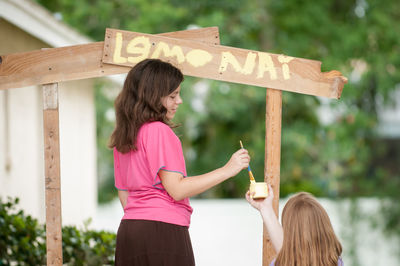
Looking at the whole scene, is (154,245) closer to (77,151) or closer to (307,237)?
(307,237)

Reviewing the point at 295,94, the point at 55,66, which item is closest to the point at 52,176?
the point at 55,66

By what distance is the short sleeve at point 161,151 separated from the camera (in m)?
2.10

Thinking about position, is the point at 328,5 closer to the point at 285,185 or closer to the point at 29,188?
the point at 285,185

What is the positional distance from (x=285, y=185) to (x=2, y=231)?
9575 millimetres

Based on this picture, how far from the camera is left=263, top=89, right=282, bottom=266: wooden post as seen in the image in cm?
251

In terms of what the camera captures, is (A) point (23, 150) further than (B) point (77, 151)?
No

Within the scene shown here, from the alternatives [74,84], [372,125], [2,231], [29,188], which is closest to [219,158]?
[372,125]

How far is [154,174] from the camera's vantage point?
211 cm

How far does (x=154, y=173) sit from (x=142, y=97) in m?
0.32

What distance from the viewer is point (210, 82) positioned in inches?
351

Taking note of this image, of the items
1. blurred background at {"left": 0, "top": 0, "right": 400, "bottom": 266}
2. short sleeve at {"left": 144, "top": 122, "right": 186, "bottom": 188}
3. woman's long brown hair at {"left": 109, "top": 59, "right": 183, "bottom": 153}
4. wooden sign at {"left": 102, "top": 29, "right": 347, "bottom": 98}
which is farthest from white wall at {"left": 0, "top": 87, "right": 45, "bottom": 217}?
short sleeve at {"left": 144, "top": 122, "right": 186, "bottom": 188}

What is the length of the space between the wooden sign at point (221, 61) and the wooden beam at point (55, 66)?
58 millimetres

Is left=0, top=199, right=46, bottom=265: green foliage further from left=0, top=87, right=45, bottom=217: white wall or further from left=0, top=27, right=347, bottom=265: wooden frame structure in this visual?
left=0, top=87, right=45, bottom=217: white wall

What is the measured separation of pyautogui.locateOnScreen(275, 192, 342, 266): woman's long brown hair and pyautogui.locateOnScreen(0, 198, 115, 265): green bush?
1622mm
